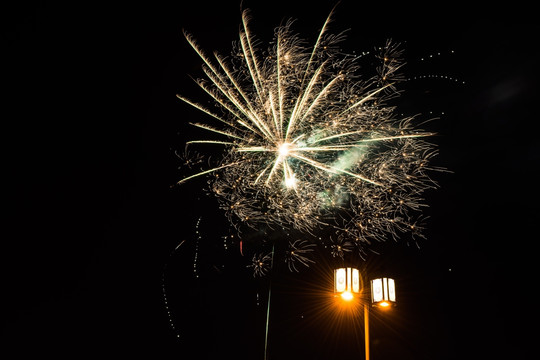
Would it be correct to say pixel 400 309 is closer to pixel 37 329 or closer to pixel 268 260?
pixel 268 260

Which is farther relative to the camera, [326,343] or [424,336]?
[326,343]

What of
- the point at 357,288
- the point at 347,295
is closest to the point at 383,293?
the point at 357,288

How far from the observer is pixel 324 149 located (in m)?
4.36

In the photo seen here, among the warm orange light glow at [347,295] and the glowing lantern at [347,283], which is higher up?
the glowing lantern at [347,283]

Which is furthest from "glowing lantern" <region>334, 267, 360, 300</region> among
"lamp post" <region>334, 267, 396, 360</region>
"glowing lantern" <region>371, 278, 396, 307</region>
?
"glowing lantern" <region>371, 278, 396, 307</region>

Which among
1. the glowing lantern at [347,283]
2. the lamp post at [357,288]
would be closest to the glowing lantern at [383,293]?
the lamp post at [357,288]

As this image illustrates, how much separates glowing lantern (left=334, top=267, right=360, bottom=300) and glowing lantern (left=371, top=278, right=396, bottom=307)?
31 centimetres

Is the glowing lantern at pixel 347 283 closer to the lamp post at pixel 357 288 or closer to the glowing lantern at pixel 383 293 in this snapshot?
the lamp post at pixel 357 288

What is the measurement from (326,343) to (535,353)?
454cm

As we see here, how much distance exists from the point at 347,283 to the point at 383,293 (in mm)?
611

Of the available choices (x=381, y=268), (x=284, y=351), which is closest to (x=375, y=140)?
(x=381, y=268)

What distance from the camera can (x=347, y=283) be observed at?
18.0ft

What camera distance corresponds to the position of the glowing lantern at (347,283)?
549 cm

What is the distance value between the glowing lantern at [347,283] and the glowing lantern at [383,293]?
31cm
